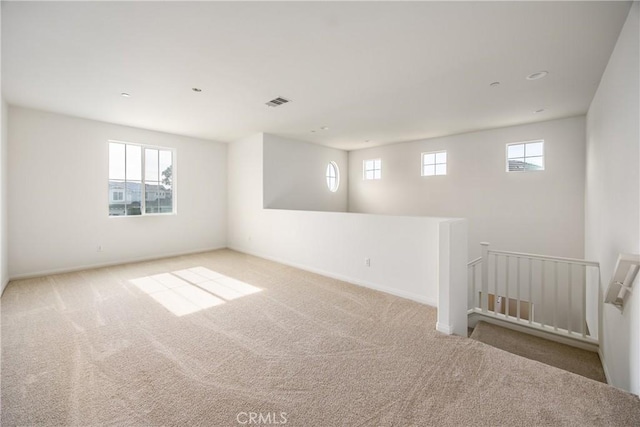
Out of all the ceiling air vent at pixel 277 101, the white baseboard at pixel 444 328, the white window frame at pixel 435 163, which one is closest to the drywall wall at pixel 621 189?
the white baseboard at pixel 444 328

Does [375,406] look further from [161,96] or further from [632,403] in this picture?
[161,96]

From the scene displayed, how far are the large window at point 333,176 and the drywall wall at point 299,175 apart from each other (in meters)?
0.10

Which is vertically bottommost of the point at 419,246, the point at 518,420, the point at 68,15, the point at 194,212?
the point at 518,420

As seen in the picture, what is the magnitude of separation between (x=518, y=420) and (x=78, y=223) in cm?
674

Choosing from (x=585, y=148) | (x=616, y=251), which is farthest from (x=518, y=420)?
(x=585, y=148)

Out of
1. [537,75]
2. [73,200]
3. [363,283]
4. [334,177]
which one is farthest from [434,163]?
[73,200]

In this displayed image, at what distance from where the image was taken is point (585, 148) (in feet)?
14.9

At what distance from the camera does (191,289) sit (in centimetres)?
399

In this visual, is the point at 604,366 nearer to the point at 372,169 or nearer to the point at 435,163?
the point at 435,163

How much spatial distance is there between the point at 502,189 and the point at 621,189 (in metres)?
3.39

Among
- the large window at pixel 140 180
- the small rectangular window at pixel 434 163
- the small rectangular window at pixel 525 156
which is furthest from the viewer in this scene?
the small rectangular window at pixel 434 163

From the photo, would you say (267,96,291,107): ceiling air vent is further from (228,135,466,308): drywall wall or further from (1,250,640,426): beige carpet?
(1,250,640,426): beige carpet

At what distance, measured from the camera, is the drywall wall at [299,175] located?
6117mm

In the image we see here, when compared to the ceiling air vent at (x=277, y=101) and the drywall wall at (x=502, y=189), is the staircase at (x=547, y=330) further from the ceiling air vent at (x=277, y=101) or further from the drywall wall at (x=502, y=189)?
the ceiling air vent at (x=277, y=101)
